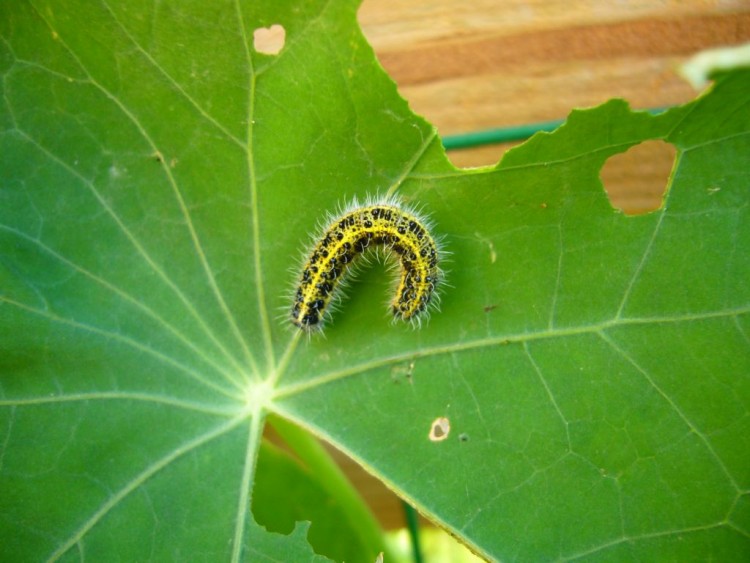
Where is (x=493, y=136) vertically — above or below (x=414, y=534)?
above

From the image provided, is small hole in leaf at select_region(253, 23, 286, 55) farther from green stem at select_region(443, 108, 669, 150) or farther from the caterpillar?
green stem at select_region(443, 108, 669, 150)

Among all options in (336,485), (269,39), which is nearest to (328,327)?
(336,485)

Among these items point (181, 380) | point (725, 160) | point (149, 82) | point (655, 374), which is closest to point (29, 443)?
point (181, 380)

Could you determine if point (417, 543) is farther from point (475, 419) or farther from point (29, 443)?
point (29, 443)

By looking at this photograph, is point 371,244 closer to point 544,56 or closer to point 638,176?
point 544,56

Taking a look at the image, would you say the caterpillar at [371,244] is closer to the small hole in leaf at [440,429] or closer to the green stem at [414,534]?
the small hole in leaf at [440,429]

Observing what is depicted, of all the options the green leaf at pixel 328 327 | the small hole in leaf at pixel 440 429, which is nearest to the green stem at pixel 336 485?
the green leaf at pixel 328 327

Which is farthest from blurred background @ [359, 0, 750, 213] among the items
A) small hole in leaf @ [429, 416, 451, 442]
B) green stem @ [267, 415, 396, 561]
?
green stem @ [267, 415, 396, 561]
